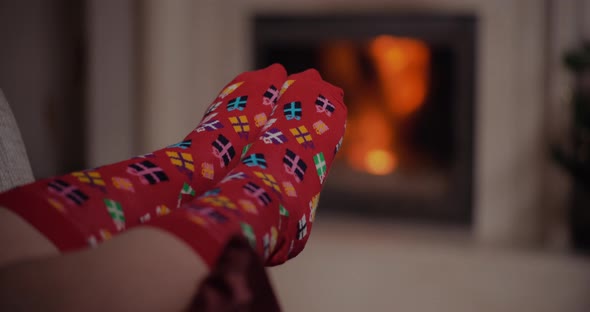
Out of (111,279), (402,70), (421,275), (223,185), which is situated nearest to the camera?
(111,279)

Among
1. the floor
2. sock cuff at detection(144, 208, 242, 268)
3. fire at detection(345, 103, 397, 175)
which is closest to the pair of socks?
sock cuff at detection(144, 208, 242, 268)

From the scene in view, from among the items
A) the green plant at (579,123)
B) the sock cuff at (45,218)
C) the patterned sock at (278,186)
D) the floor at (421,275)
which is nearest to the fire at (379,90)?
the floor at (421,275)

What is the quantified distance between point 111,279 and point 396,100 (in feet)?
5.82

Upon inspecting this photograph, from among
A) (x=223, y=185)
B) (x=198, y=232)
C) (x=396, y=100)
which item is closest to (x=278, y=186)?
(x=223, y=185)

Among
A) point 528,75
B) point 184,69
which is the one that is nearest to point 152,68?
point 184,69

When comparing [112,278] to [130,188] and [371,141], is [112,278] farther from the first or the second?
[371,141]

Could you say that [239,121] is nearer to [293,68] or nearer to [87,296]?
[87,296]

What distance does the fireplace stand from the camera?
1950mm

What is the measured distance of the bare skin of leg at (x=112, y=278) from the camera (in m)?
0.38

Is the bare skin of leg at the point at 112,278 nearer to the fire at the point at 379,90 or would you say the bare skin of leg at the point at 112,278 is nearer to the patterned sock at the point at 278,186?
the patterned sock at the point at 278,186

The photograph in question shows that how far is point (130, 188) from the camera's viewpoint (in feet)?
1.83

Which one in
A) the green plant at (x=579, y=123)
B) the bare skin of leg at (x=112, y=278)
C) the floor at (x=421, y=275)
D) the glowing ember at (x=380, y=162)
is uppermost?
the bare skin of leg at (x=112, y=278)

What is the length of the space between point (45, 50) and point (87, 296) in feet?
5.80

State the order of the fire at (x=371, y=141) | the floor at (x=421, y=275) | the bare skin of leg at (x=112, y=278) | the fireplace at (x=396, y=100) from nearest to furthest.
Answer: the bare skin of leg at (x=112, y=278) < the floor at (x=421, y=275) < the fireplace at (x=396, y=100) < the fire at (x=371, y=141)
